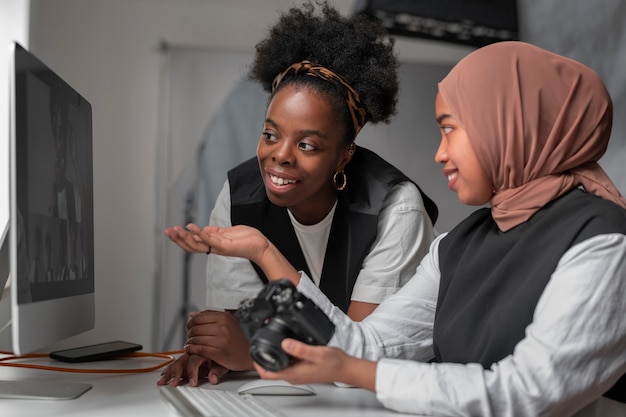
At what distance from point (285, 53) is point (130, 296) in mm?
2109

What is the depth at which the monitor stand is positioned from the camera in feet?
3.49

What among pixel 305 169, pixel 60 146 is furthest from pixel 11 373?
pixel 305 169

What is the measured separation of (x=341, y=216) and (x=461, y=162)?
2.00ft

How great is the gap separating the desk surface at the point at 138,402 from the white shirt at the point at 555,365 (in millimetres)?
70

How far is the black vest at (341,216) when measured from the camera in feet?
5.38

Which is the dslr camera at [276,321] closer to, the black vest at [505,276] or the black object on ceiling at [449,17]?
the black vest at [505,276]

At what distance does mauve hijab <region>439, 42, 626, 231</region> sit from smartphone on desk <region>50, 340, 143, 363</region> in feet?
2.81

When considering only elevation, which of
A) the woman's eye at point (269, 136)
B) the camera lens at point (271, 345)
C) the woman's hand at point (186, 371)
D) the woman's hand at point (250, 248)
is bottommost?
the woman's hand at point (186, 371)

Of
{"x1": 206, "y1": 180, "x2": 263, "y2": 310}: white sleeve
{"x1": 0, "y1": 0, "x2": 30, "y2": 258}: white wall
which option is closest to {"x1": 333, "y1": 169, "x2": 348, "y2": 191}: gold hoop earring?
{"x1": 206, "y1": 180, "x2": 263, "y2": 310}: white sleeve

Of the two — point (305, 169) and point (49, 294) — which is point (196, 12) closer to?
point (305, 169)

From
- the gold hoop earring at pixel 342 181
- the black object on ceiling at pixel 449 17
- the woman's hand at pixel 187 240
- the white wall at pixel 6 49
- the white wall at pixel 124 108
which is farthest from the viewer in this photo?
the white wall at pixel 124 108

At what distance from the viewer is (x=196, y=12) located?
365 cm

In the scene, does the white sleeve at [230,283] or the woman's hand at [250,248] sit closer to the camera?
the woman's hand at [250,248]

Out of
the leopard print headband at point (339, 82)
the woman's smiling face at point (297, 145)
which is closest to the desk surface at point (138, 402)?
the woman's smiling face at point (297, 145)
